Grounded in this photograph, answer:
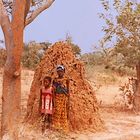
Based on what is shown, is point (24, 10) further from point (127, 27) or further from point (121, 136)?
point (127, 27)

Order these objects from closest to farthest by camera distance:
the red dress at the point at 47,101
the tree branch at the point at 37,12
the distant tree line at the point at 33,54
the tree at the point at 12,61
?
the tree at the point at 12,61
the tree branch at the point at 37,12
the red dress at the point at 47,101
the distant tree line at the point at 33,54

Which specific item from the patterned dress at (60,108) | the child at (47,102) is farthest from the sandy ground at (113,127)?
the child at (47,102)

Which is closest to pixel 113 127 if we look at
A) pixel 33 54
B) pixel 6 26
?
pixel 6 26

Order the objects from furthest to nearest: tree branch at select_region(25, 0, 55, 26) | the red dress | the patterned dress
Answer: the patterned dress < the red dress < tree branch at select_region(25, 0, 55, 26)

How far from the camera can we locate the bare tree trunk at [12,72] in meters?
6.85

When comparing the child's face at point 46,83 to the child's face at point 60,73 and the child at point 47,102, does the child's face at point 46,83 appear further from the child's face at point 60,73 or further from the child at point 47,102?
the child's face at point 60,73

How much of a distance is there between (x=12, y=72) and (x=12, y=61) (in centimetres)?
19

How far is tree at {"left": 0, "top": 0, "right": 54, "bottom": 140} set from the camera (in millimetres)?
6844

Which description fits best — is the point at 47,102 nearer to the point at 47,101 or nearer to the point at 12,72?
the point at 47,101

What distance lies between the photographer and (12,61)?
22.5 ft

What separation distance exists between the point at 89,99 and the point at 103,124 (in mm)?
697

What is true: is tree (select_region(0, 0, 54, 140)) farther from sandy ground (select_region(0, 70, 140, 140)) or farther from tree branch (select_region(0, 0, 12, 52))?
sandy ground (select_region(0, 70, 140, 140))

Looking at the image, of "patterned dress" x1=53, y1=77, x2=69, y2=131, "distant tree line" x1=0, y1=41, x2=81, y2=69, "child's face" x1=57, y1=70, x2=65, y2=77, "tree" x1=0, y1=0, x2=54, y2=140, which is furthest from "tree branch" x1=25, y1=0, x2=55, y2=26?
"distant tree line" x1=0, y1=41, x2=81, y2=69

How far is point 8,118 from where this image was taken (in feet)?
23.5
